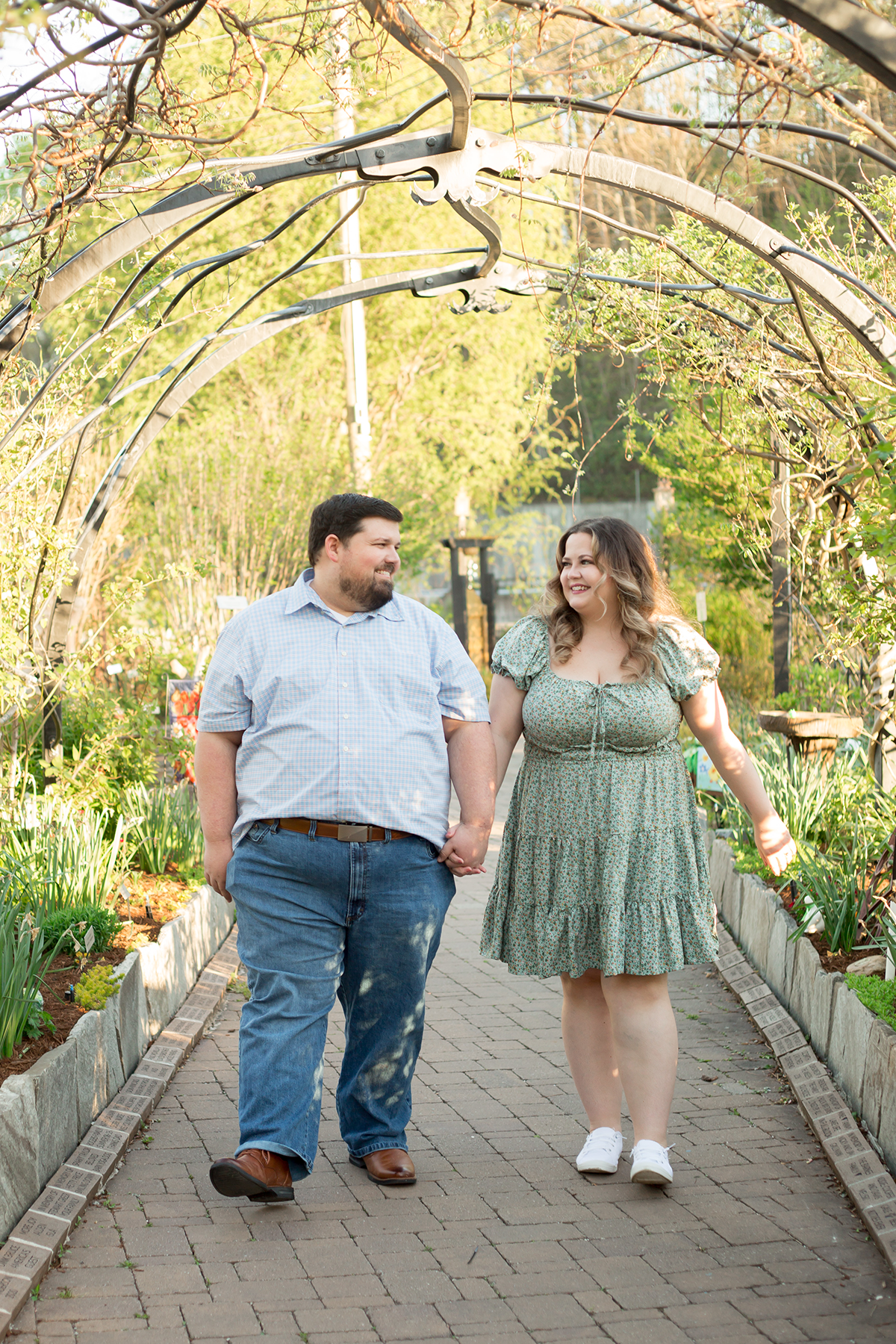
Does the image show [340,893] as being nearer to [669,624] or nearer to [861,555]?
[669,624]

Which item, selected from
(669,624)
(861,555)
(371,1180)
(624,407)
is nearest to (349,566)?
(669,624)

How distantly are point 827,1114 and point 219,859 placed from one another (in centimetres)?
193

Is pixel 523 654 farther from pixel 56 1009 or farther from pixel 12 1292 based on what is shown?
pixel 12 1292

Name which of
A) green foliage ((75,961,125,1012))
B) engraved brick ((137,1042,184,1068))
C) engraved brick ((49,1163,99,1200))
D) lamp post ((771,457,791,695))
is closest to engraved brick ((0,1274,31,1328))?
engraved brick ((49,1163,99,1200))

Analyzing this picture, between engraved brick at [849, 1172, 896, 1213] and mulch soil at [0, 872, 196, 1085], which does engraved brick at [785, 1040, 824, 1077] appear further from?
mulch soil at [0, 872, 196, 1085]

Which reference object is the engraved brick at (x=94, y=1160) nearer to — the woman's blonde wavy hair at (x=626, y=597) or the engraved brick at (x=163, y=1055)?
the engraved brick at (x=163, y=1055)

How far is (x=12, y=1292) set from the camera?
286cm

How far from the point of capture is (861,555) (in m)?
4.70

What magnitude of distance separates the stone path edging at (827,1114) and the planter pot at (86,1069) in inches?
81.0

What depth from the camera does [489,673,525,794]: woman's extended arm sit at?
3746 mm

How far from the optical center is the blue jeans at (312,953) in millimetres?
3412

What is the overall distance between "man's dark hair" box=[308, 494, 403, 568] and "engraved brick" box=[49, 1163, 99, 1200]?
1.72m

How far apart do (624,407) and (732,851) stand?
2.26 metres

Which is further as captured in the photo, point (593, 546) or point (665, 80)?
point (665, 80)
